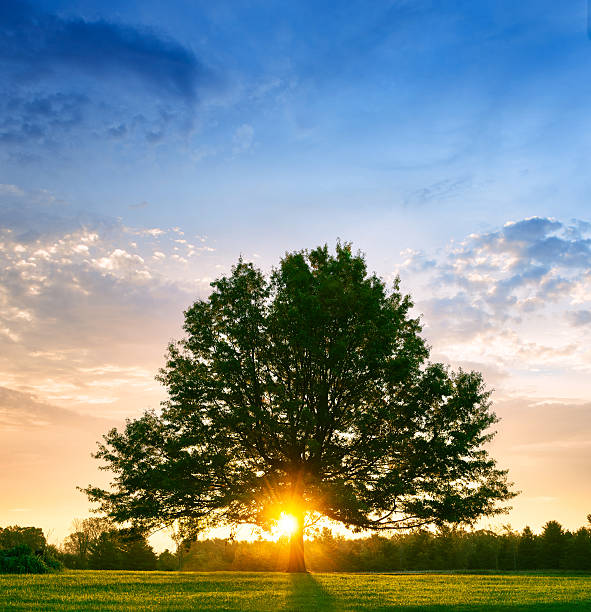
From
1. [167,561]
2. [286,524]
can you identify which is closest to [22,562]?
[286,524]

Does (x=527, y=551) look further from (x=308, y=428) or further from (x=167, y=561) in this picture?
(x=308, y=428)

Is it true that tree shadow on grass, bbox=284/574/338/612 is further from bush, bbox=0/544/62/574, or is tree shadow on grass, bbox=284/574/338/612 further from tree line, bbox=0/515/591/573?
tree line, bbox=0/515/591/573

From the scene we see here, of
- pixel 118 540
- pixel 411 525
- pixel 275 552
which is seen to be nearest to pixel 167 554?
pixel 275 552

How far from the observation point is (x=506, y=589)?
66.9 feet

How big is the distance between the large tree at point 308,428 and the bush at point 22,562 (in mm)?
3921

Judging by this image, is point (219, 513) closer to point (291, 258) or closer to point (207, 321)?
point (207, 321)

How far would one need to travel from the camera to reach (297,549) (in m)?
29.9

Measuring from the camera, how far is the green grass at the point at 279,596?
14461mm

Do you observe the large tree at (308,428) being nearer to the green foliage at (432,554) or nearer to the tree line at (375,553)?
the tree line at (375,553)

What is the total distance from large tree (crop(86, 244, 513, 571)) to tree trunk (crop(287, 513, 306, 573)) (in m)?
0.07

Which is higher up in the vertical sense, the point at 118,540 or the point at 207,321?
the point at 207,321

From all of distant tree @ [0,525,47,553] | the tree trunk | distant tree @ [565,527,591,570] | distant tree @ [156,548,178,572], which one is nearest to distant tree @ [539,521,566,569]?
distant tree @ [565,527,591,570]

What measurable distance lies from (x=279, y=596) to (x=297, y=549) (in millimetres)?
13820

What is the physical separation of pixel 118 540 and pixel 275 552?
4463cm
